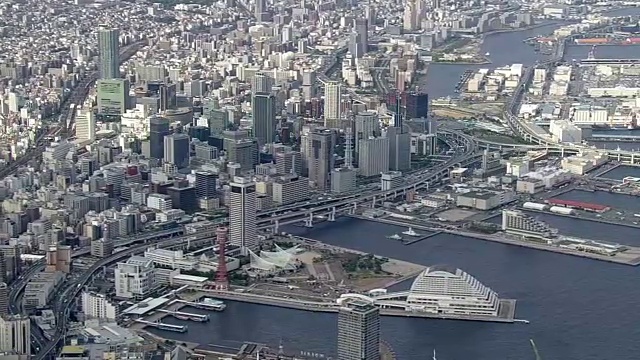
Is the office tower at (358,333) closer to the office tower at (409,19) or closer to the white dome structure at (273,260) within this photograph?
the white dome structure at (273,260)

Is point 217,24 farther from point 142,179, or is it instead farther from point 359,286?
point 359,286

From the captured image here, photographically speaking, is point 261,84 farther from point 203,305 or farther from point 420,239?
point 203,305

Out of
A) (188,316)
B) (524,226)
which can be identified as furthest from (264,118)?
(188,316)

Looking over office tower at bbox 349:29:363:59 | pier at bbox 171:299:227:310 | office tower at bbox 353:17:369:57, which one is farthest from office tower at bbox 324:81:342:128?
pier at bbox 171:299:227:310

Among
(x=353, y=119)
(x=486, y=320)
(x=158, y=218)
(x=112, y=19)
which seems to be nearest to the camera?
(x=486, y=320)

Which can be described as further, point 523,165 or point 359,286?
point 523,165

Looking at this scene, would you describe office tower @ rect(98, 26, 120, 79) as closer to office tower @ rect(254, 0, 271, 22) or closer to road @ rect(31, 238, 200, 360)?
office tower @ rect(254, 0, 271, 22)

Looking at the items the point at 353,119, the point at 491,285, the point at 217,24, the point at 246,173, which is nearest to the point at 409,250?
the point at 491,285
